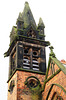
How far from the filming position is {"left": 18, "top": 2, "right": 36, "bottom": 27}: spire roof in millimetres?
24048

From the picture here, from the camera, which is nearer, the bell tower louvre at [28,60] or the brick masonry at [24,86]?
the brick masonry at [24,86]

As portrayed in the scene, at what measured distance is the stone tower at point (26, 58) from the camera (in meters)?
20.1

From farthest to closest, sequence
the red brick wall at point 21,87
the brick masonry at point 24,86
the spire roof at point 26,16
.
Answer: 1. the spire roof at point 26,16
2. the red brick wall at point 21,87
3. the brick masonry at point 24,86

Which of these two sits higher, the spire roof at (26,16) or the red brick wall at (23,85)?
the spire roof at (26,16)

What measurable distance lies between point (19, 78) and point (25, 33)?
489 centimetres

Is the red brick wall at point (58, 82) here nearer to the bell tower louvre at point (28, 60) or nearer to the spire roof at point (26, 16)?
the bell tower louvre at point (28, 60)

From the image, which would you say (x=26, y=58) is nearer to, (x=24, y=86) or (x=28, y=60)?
(x=28, y=60)

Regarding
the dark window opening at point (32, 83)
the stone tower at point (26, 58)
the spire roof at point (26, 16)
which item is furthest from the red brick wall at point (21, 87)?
the spire roof at point (26, 16)

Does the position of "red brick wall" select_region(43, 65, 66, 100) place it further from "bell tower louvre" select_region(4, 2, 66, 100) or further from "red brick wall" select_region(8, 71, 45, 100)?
"red brick wall" select_region(8, 71, 45, 100)

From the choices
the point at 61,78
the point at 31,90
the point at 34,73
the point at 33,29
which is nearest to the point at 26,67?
the point at 34,73

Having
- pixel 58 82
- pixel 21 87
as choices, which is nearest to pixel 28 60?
pixel 21 87

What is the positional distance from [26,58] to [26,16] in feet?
16.7

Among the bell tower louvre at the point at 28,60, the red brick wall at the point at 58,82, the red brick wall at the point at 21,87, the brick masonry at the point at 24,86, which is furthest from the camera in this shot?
the bell tower louvre at the point at 28,60

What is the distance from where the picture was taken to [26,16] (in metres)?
25.2
